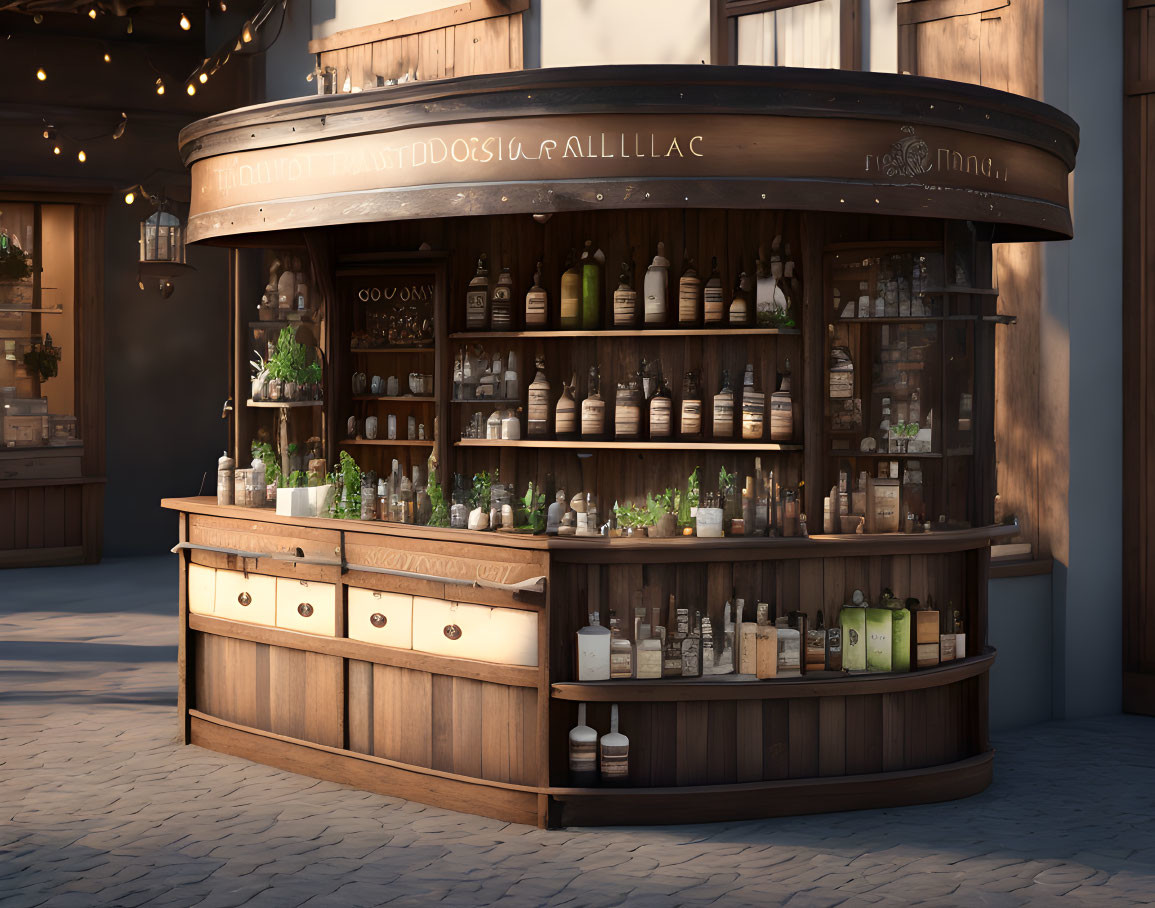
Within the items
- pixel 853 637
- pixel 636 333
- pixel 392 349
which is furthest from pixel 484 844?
pixel 392 349

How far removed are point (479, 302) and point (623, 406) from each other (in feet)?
3.14

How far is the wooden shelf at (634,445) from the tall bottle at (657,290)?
0.56 meters

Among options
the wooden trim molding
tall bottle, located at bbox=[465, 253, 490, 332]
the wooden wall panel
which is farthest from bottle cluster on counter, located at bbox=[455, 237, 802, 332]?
the wooden trim molding

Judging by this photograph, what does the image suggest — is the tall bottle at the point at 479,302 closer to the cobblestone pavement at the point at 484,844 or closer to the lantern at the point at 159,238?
the cobblestone pavement at the point at 484,844

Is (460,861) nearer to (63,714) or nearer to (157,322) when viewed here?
(63,714)

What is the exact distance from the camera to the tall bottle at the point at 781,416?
19.1 ft

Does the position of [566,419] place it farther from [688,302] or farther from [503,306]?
[688,302]

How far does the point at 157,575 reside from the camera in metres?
11.8

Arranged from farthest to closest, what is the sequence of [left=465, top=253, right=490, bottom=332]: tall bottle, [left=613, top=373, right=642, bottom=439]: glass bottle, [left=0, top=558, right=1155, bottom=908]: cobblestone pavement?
[left=465, top=253, right=490, bottom=332]: tall bottle < [left=613, top=373, right=642, bottom=439]: glass bottle < [left=0, top=558, right=1155, bottom=908]: cobblestone pavement

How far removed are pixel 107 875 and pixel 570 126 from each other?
3192 mm

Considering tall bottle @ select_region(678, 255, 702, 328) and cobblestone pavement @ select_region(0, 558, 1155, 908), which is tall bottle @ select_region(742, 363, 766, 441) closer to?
tall bottle @ select_region(678, 255, 702, 328)

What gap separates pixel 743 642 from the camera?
5.37 m

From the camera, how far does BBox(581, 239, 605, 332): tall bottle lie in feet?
20.9

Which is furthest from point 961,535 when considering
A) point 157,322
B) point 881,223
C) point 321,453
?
point 157,322
